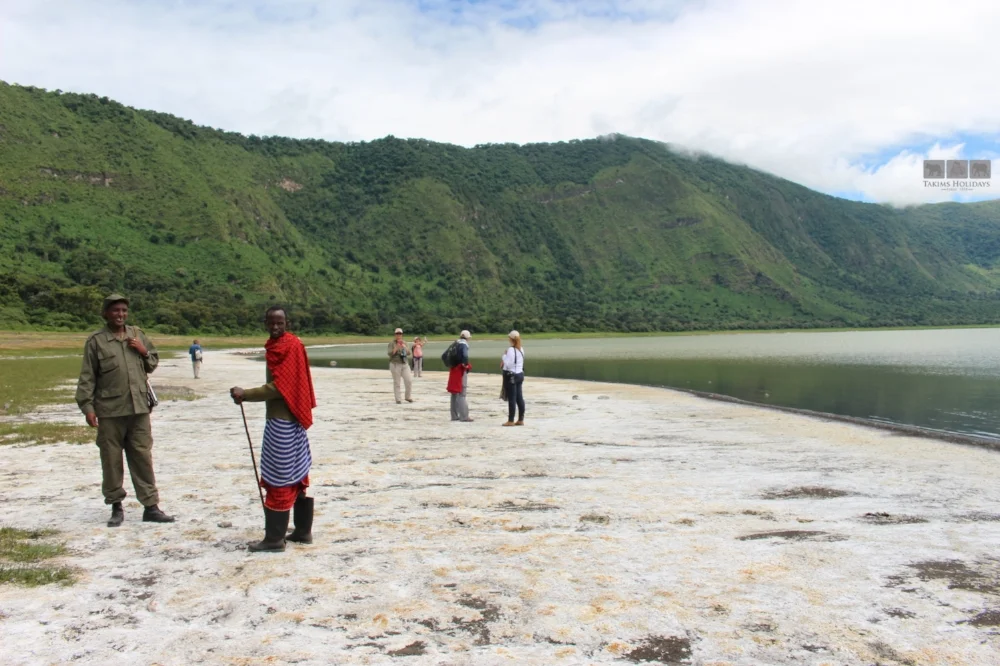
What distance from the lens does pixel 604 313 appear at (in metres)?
174

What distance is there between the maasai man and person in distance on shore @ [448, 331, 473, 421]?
29.4ft

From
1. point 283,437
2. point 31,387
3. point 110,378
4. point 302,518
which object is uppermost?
point 110,378

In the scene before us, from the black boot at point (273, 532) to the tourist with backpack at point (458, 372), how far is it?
30.3ft

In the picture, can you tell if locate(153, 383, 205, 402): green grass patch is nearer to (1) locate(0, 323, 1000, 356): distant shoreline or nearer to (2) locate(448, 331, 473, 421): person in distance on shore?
(2) locate(448, 331, 473, 421): person in distance on shore

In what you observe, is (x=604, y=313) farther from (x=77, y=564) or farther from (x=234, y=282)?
(x=77, y=564)

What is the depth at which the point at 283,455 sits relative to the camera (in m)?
6.32

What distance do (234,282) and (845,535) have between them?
12312 centimetres

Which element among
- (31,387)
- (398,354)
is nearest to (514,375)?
(398,354)

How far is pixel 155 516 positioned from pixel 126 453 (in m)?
0.71

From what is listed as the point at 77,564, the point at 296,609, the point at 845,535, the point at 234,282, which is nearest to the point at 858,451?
the point at 845,535

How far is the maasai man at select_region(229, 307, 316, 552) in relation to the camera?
6.31m

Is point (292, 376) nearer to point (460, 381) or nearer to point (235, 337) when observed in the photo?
point (460, 381)

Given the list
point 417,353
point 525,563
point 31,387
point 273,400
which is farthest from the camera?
point 417,353

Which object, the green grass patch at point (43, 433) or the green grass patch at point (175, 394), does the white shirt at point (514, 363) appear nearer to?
the green grass patch at point (43, 433)
